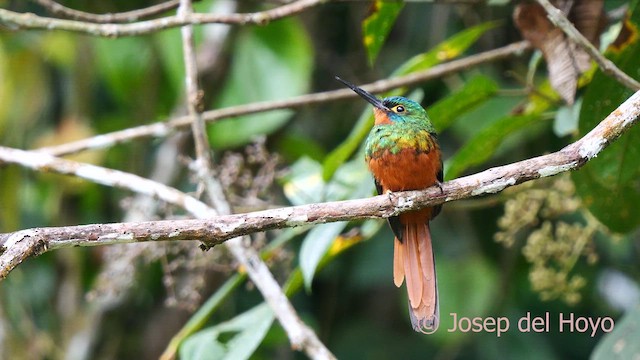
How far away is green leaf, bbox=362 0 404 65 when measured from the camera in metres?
2.40

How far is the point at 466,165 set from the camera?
236cm

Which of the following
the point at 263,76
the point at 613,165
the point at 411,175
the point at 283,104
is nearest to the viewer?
the point at 411,175

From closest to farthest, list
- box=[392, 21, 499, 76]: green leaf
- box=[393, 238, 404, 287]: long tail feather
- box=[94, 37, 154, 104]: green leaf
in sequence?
box=[393, 238, 404, 287]: long tail feather → box=[392, 21, 499, 76]: green leaf → box=[94, 37, 154, 104]: green leaf

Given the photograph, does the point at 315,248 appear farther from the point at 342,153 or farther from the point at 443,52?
the point at 443,52

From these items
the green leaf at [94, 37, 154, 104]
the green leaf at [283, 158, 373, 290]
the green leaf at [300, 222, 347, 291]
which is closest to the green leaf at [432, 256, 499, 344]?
the green leaf at [283, 158, 373, 290]

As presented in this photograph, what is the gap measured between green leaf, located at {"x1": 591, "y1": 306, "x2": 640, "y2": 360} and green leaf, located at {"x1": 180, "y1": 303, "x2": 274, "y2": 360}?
0.90 meters

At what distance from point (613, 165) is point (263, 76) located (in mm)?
1544

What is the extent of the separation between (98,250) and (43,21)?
1566 millimetres

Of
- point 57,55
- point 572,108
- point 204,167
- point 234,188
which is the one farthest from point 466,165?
point 57,55

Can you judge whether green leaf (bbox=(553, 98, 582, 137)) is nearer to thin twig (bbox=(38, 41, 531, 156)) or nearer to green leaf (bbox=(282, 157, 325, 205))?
thin twig (bbox=(38, 41, 531, 156))

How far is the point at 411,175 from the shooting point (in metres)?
1.92

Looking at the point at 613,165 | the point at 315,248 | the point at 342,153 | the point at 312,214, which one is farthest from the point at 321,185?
the point at 312,214

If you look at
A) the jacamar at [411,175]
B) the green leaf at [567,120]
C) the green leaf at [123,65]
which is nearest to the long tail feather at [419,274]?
the jacamar at [411,175]

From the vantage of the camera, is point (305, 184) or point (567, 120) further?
point (305, 184)
